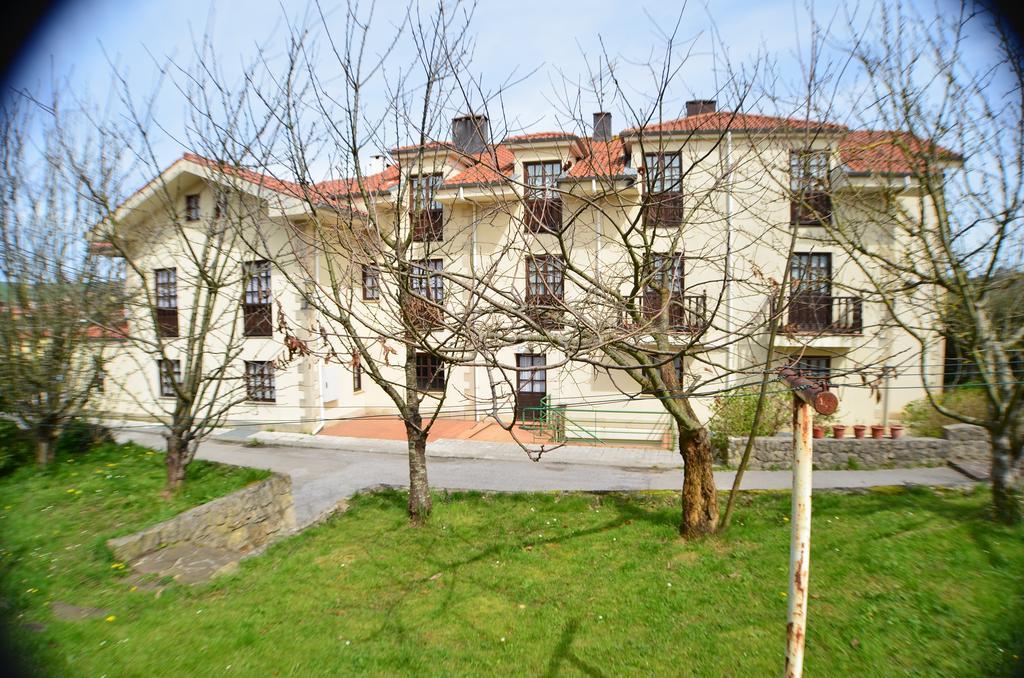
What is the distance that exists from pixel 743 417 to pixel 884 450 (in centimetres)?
264

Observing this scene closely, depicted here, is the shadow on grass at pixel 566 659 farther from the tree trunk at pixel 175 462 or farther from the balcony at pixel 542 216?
the tree trunk at pixel 175 462

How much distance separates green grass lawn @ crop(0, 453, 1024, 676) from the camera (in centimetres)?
412

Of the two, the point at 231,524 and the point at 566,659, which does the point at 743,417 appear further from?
the point at 231,524

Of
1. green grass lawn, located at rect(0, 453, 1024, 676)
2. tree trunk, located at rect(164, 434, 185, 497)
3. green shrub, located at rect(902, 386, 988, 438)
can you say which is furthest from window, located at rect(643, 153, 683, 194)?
green shrub, located at rect(902, 386, 988, 438)

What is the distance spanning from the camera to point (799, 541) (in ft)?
9.25

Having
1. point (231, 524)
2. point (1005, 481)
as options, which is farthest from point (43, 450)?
point (1005, 481)

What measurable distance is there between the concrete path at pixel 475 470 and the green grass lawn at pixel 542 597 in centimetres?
198

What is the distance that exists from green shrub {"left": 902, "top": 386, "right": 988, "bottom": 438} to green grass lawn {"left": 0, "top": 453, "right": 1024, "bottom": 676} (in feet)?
15.1

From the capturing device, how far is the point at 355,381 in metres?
17.0

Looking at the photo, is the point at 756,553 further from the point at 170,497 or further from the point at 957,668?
the point at 170,497

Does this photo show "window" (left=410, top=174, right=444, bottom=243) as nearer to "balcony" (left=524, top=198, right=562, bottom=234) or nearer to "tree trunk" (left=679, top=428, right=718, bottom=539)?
"balcony" (left=524, top=198, right=562, bottom=234)

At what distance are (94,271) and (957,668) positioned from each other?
10.9 meters

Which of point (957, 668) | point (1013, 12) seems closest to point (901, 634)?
point (957, 668)

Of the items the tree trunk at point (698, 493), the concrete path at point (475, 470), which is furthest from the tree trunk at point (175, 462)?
the tree trunk at point (698, 493)
